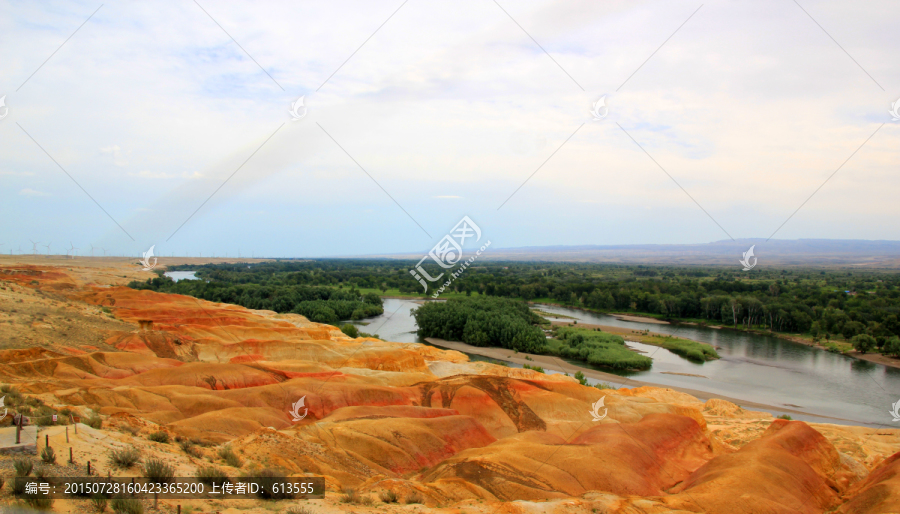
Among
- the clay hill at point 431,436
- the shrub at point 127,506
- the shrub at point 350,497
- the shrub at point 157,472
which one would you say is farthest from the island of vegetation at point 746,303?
the shrub at point 127,506

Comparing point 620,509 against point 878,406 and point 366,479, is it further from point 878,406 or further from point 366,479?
point 878,406

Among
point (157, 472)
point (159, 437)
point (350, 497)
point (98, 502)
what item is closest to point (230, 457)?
point (159, 437)

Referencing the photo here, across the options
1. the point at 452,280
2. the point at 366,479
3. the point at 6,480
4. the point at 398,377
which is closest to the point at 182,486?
the point at 6,480

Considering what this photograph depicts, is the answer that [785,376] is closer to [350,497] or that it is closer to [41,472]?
[350,497]

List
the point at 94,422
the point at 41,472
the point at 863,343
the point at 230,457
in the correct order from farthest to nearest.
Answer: the point at 863,343 < the point at 230,457 < the point at 94,422 < the point at 41,472

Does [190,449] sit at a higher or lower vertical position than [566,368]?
higher

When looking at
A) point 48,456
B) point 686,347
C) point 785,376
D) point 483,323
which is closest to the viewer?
point 48,456
